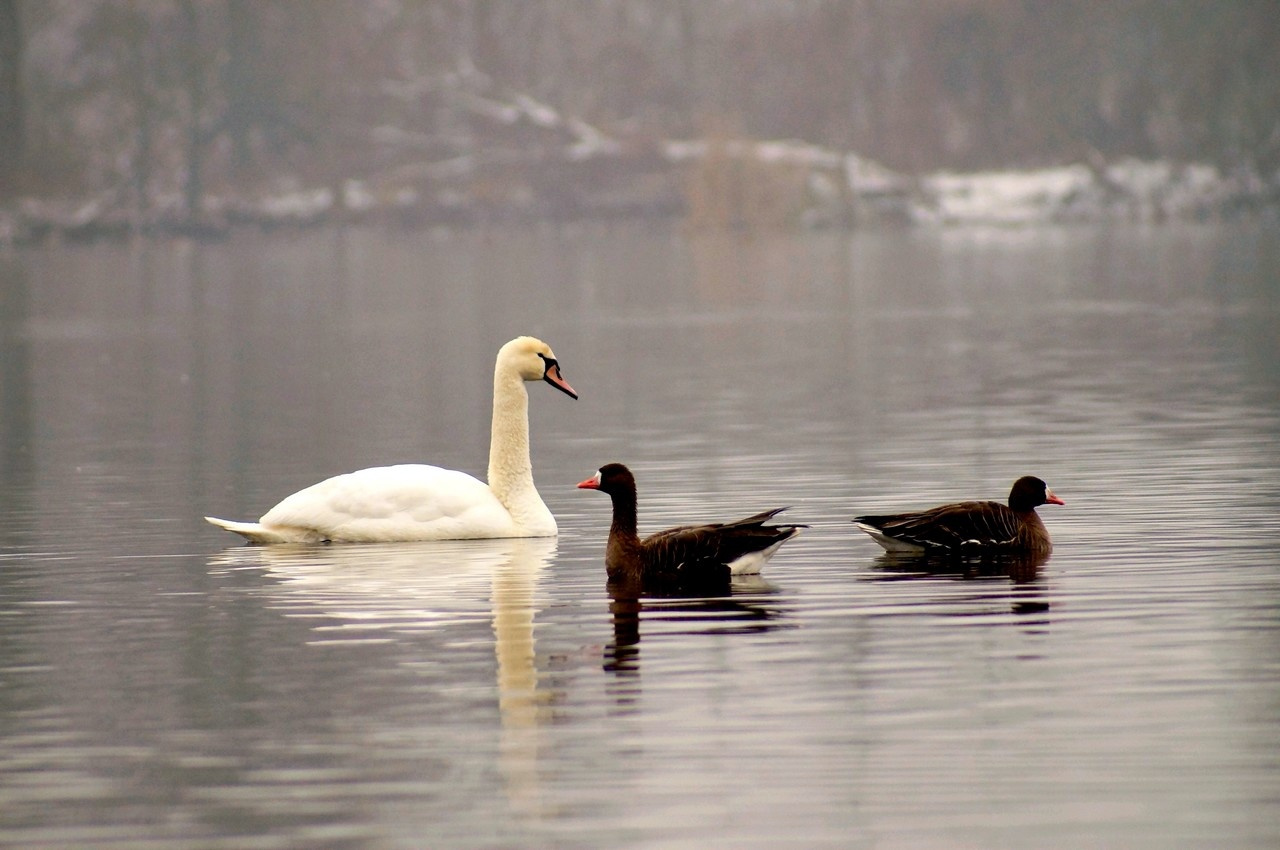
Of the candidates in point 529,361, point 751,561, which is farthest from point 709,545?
point 529,361

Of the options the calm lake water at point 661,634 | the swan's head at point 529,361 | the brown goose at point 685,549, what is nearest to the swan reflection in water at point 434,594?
the calm lake water at point 661,634

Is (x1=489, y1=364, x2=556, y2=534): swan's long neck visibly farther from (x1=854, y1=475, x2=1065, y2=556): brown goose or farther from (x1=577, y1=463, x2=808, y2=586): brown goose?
(x1=854, y1=475, x2=1065, y2=556): brown goose

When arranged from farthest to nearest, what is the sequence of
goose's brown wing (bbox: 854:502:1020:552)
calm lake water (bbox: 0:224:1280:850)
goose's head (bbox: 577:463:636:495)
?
goose's brown wing (bbox: 854:502:1020:552)
goose's head (bbox: 577:463:636:495)
calm lake water (bbox: 0:224:1280:850)

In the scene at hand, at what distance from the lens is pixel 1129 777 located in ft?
38.2

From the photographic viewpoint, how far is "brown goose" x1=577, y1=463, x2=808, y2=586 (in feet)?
57.5

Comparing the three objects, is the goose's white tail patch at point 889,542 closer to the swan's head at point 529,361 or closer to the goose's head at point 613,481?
the goose's head at point 613,481

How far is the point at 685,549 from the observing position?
17.6 metres

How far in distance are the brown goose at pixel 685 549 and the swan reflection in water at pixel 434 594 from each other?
2.56 feet

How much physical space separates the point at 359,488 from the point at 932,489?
6.39 m

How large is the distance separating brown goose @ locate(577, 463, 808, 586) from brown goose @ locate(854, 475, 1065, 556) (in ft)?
3.82

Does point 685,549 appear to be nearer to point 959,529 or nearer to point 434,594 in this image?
point 434,594

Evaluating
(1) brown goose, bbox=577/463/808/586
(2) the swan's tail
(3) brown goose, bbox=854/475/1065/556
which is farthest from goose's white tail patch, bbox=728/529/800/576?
(2) the swan's tail

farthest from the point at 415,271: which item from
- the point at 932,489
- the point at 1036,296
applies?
the point at 932,489

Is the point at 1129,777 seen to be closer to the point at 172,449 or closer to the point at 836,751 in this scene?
the point at 836,751
